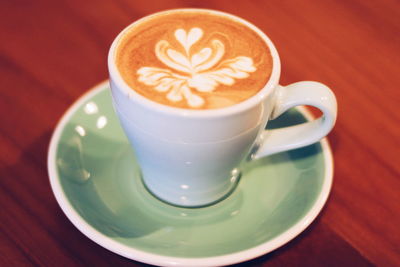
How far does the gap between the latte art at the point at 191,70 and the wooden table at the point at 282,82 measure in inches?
11.7

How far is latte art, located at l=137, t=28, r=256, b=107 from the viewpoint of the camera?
68 centimetres

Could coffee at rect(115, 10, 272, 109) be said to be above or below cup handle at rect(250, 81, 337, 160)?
above

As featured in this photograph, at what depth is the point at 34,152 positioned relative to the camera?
895 millimetres

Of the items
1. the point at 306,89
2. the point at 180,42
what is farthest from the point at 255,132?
the point at 180,42

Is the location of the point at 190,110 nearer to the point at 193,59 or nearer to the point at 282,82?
the point at 193,59

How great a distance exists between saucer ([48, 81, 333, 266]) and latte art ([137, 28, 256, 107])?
0.24 m

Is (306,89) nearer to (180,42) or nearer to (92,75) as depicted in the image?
(180,42)

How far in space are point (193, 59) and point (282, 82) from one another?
0.35 m

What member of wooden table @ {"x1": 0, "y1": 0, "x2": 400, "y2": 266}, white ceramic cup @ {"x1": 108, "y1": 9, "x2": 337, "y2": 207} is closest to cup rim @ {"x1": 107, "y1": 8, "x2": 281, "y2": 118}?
white ceramic cup @ {"x1": 108, "y1": 9, "x2": 337, "y2": 207}

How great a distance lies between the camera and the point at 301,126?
0.82 m

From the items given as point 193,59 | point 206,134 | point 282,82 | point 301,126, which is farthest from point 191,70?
point 282,82

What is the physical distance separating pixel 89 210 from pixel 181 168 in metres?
0.18

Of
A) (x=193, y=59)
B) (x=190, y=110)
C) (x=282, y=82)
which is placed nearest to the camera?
(x=190, y=110)

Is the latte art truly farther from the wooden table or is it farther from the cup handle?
the wooden table
